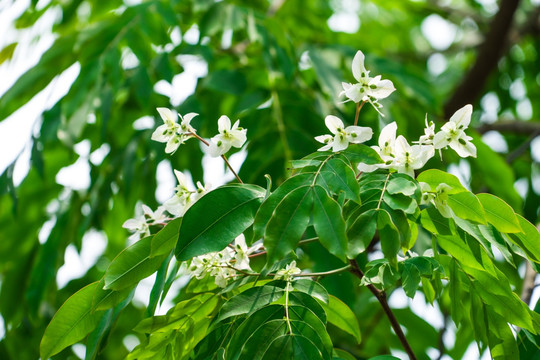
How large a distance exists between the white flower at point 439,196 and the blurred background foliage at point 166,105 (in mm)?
632

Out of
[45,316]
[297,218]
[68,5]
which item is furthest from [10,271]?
[297,218]

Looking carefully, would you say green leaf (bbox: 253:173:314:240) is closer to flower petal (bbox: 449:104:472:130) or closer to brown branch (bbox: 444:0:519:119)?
flower petal (bbox: 449:104:472:130)

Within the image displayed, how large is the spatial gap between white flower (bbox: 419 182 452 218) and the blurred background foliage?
0.63m

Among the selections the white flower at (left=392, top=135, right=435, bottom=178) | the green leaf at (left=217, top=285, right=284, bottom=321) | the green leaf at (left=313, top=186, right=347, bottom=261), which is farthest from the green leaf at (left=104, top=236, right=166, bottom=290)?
the white flower at (left=392, top=135, right=435, bottom=178)

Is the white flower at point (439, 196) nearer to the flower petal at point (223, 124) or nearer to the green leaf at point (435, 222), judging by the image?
the green leaf at point (435, 222)

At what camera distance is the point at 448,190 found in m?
0.92

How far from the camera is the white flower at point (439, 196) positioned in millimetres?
925

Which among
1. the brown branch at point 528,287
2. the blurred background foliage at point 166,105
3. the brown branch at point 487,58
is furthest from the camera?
the brown branch at point 487,58

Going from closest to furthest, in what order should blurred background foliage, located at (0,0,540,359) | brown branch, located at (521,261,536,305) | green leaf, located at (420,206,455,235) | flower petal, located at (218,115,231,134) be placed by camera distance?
green leaf, located at (420,206,455,235) < flower petal, located at (218,115,231,134) < brown branch, located at (521,261,536,305) < blurred background foliage, located at (0,0,540,359)

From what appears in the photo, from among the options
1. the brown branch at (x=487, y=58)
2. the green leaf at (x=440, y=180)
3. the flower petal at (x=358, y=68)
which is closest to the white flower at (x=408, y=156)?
the green leaf at (x=440, y=180)

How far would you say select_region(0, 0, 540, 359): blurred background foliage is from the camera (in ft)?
6.34

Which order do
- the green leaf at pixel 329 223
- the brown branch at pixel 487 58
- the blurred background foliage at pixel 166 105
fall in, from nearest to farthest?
the green leaf at pixel 329 223
the blurred background foliage at pixel 166 105
the brown branch at pixel 487 58

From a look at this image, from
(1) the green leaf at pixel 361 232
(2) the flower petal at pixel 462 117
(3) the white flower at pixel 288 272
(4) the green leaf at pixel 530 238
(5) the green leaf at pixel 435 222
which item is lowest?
(4) the green leaf at pixel 530 238

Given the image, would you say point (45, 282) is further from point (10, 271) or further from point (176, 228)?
point (176, 228)
